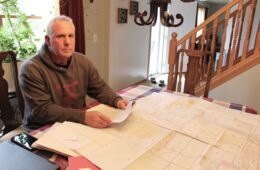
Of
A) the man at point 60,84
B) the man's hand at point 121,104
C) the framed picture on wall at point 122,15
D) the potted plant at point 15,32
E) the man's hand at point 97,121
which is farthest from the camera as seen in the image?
the framed picture on wall at point 122,15

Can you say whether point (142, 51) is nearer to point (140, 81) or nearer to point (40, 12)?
point (140, 81)

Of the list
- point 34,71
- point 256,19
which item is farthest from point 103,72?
point 256,19

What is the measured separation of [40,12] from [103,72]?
4.17 ft

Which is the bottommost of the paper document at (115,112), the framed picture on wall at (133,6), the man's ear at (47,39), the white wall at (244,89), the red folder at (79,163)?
the white wall at (244,89)

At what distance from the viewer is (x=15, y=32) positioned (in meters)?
2.37

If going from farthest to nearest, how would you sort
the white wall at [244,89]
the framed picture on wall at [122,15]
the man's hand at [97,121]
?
1. the framed picture on wall at [122,15]
2. the white wall at [244,89]
3. the man's hand at [97,121]

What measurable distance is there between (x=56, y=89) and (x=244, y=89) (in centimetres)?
209

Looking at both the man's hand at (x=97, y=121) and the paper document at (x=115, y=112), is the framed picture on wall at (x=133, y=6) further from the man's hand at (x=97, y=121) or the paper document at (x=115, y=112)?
the man's hand at (x=97, y=121)

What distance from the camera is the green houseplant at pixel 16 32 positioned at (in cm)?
226

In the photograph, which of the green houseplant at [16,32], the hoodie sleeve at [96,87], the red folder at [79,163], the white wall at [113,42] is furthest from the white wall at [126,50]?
the red folder at [79,163]

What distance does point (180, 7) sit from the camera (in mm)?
5102

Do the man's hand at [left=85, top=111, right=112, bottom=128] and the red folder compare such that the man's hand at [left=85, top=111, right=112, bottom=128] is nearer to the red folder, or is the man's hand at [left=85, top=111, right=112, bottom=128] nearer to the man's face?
the red folder

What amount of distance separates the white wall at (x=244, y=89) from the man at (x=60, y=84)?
173 centimetres

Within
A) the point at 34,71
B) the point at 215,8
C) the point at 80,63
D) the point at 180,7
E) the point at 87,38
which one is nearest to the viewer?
the point at 34,71
